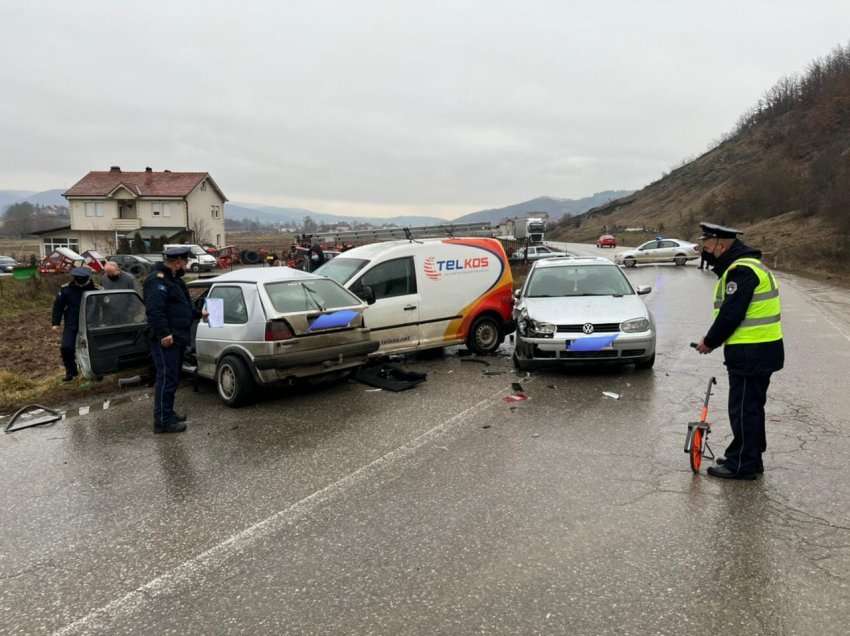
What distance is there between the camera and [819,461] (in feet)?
16.1

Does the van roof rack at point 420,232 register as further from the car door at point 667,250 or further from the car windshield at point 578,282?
the car door at point 667,250

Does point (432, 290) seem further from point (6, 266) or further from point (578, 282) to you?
point (6, 266)

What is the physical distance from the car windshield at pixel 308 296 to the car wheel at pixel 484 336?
2.46 metres

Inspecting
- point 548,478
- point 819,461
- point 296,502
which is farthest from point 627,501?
point 296,502

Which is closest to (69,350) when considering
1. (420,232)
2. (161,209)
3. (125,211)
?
(420,232)

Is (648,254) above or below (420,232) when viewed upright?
below

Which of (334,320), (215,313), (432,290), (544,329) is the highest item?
(432,290)

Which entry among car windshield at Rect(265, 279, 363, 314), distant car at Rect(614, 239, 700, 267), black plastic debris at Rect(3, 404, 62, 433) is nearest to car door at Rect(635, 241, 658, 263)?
distant car at Rect(614, 239, 700, 267)

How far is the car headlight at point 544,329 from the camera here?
309 inches

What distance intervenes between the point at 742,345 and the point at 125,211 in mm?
65424

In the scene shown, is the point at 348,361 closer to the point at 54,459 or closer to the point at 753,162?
the point at 54,459

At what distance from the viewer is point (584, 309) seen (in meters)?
8.25

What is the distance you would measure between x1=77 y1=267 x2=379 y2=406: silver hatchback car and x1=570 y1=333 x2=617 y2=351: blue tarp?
251 cm

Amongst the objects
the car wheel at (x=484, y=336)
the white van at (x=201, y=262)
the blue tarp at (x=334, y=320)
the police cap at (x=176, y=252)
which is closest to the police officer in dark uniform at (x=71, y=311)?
the police cap at (x=176, y=252)
